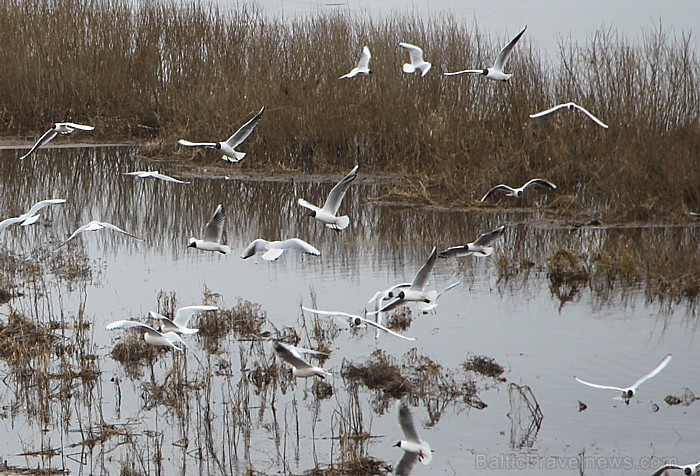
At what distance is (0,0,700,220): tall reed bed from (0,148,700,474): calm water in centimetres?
85

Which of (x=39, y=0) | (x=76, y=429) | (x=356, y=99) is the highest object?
(x=39, y=0)

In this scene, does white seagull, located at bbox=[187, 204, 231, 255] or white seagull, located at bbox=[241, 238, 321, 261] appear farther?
white seagull, located at bbox=[187, 204, 231, 255]

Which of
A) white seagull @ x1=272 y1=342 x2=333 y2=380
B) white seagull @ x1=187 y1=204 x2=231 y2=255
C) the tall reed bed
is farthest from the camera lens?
the tall reed bed

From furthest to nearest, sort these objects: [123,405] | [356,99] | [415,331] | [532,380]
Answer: [356,99] → [415,331] → [532,380] → [123,405]

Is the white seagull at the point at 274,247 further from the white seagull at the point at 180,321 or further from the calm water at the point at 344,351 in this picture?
the white seagull at the point at 180,321

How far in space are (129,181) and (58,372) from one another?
401 inches

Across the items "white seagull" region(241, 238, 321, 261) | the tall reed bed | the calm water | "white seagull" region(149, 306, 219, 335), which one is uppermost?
the tall reed bed

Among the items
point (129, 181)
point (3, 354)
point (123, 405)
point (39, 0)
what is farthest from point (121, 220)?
point (39, 0)

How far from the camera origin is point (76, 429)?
7.72 meters

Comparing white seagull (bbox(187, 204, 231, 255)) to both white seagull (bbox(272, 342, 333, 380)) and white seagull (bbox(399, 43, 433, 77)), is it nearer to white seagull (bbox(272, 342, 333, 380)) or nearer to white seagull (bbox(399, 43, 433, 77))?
white seagull (bbox(272, 342, 333, 380))

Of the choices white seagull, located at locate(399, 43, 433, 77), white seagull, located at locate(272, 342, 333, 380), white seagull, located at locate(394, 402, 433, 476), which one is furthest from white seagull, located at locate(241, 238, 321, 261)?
white seagull, located at locate(399, 43, 433, 77)

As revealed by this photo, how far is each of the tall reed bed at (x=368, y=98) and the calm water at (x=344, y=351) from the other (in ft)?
2.77

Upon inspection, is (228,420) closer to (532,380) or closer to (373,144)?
(532,380)

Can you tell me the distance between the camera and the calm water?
7.39m
